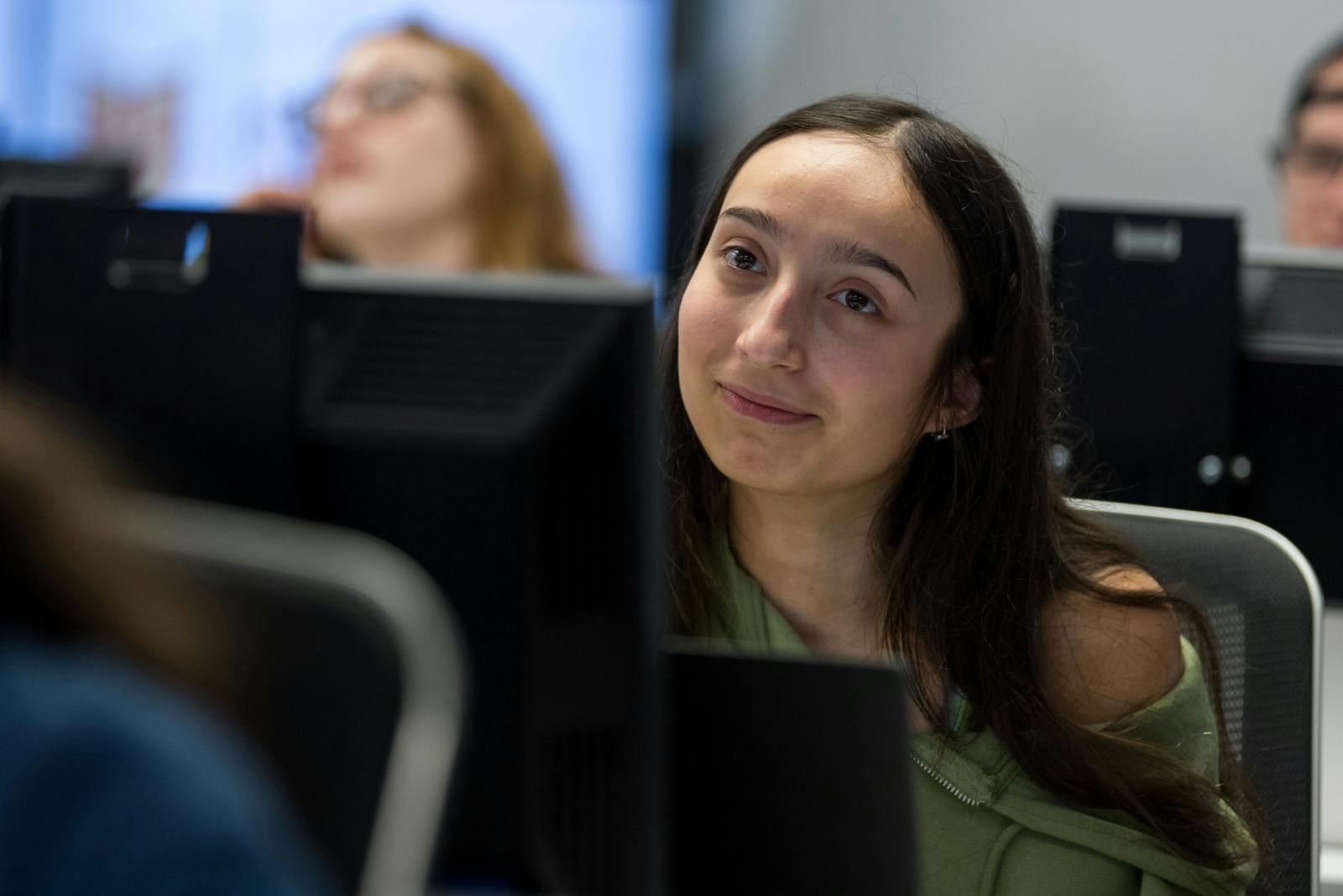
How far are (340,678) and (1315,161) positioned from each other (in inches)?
108

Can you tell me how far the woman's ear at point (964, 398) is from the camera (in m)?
1.31

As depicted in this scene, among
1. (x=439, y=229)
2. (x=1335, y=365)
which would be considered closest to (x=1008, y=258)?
(x=1335, y=365)

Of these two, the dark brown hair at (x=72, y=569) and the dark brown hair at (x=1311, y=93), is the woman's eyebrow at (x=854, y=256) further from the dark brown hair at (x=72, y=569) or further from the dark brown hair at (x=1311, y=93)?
the dark brown hair at (x=1311, y=93)

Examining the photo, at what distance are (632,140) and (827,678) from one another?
3.44 meters

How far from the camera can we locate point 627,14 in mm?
4152

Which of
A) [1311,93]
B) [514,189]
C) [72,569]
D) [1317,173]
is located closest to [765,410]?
[72,569]

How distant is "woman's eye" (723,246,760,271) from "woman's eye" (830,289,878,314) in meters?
0.07

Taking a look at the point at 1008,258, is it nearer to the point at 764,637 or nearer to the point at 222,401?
the point at 764,637

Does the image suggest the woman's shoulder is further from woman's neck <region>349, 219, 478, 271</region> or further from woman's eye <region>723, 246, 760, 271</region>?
woman's neck <region>349, 219, 478, 271</region>

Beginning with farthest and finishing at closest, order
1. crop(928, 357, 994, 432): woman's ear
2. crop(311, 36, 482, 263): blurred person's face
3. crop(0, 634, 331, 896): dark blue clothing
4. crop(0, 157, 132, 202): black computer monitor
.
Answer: crop(311, 36, 482, 263): blurred person's face, crop(0, 157, 132, 202): black computer monitor, crop(928, 357, 994, 432): woman's ear, crop(0, 634, 331, 896): dark blue clothing

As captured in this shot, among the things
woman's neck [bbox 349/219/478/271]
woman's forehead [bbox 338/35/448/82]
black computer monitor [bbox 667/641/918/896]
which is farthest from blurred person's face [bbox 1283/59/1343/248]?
black computer monitor [bbox 667/641/918/896]

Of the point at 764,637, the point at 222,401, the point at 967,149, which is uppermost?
the point at 967,149

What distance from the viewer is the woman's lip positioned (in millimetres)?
1230

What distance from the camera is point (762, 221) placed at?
1244 mm
